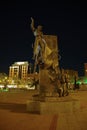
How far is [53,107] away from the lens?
11.0 meters

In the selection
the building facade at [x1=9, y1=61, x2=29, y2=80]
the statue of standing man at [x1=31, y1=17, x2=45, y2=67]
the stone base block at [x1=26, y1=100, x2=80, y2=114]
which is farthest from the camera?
the building facade at [x1=9, y1=61, x2=29, y2=80]

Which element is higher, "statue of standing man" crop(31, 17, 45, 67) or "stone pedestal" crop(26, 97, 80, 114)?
"statue of standing man" crop(31, 17, 45, 67)

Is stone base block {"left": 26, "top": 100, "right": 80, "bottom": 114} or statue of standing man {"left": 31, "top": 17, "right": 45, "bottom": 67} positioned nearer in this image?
stone base block {"left": 26, "top": 100, "right": 80, "bottom": 114}

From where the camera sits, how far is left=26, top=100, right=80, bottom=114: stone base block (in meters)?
10.9

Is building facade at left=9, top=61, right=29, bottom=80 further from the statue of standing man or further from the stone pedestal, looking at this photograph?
the stone pedestal

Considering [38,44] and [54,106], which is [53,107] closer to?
[54,106]

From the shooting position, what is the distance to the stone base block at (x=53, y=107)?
35.6 ft

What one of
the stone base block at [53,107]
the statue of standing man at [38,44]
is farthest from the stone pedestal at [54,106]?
the statue of standing man at [38,44]

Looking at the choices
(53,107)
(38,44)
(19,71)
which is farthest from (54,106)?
(19,71)

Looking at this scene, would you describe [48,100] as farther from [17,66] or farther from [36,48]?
[17,66]

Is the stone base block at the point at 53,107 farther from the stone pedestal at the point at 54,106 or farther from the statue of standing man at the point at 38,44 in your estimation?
the statue of standing man at the point at 38,44

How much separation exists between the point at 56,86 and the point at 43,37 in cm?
324

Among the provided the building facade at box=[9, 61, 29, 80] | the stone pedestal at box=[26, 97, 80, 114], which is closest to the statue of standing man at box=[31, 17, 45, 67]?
the stone pedestal at box=[26, 97, 80, 114]

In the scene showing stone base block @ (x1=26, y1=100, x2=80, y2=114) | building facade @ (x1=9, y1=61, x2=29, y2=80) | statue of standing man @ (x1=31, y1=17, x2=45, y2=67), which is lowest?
stone base block @ (x1=26, y1=100, x2=80, y2=114)
